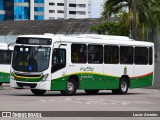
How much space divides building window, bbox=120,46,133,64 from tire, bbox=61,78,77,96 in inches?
155

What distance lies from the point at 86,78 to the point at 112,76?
89.1 inches

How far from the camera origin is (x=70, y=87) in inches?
1187

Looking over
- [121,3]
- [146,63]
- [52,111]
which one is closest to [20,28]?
[121,3]

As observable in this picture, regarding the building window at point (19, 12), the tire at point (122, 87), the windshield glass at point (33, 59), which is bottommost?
the tire at point (122, 87)

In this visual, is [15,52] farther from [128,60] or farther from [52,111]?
[52,111]

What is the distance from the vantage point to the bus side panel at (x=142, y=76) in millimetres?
34562

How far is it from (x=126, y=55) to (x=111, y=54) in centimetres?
123

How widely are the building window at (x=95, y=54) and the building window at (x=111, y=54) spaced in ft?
1.25

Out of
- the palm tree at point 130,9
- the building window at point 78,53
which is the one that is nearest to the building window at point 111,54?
the building window at point 78,53

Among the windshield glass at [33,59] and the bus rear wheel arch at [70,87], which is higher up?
the windshield glass at [33,59]

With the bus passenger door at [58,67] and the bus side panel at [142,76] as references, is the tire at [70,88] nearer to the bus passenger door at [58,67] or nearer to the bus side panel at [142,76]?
the bus passenger door at [58,67]

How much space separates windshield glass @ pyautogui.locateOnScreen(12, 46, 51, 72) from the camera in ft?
95.4

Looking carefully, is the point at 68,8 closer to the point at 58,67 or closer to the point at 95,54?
the point at 95,54

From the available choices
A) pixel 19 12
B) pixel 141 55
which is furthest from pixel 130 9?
pixel 19 12
